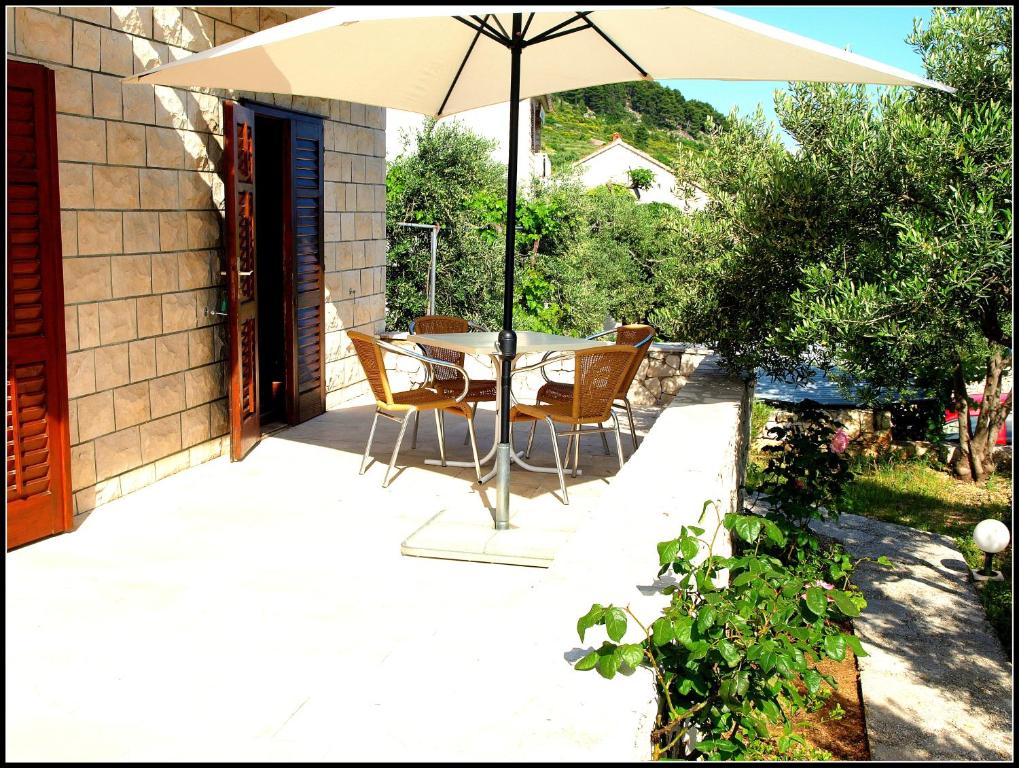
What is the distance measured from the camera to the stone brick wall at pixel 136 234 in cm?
493

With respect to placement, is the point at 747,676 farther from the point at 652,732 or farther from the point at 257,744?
the point at 257,744

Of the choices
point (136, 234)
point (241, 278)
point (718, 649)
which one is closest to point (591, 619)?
point (718, 649)

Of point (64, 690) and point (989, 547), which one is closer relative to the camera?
point (64, 690)

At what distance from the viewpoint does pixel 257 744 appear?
2.06 meters

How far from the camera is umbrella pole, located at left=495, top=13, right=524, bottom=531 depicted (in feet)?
14.6

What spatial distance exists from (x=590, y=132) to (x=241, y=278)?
4545cm

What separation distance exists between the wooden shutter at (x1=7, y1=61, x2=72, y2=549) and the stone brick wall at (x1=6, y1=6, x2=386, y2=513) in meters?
0.24

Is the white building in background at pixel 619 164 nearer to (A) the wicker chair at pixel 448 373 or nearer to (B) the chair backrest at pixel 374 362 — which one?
(A) the wicker chair at pixel 448 373

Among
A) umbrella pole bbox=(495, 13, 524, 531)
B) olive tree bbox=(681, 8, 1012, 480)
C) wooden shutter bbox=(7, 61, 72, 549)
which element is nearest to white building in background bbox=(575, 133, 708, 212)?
olive tree bbox=(681, 8, 1012, 480)

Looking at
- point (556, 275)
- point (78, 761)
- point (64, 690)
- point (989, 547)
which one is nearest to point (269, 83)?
point (64, 690)

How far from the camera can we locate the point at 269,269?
8297mm

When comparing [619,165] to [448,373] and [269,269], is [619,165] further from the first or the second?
[448,373]

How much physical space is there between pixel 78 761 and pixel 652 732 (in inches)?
55.6

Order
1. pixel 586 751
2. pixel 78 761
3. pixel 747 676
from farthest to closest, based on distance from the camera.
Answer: pixel 747 676, pixel 78 761, pixel 586 751
